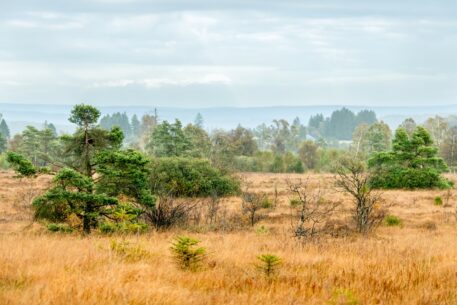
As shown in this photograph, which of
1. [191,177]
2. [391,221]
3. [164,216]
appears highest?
[191,177]

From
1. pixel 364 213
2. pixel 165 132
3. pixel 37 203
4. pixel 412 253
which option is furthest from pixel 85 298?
pixel 165 132

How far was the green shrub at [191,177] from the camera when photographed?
33.4 meters

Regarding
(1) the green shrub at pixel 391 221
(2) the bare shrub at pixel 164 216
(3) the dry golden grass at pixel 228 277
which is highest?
(3) the dry golden grass at pixel 228 277

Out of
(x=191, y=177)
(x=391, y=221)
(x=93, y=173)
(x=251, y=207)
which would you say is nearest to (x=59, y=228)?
(x=93, y=173)

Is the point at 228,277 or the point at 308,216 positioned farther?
the point at 308,216

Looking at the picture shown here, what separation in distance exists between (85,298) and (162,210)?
38.8 feet

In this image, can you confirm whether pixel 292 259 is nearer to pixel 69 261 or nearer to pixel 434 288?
pixel 434 288

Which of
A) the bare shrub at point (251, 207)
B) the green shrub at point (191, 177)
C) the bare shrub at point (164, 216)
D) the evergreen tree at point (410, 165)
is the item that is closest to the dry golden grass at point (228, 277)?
the bare shrub at point (164, 216)

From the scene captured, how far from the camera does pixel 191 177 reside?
3412cm

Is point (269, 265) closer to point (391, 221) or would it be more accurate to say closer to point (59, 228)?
point (59, 228)

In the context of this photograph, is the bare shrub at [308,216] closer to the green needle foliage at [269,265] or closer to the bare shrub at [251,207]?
the bare shrub at [251,207]

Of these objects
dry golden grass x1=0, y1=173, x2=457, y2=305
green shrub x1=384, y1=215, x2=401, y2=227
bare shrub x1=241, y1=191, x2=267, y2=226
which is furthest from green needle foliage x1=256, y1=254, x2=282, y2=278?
green shrub x1=384, y1=215, x2=401, y2=227

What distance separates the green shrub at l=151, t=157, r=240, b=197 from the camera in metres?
33.4

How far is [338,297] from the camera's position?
565 cm
